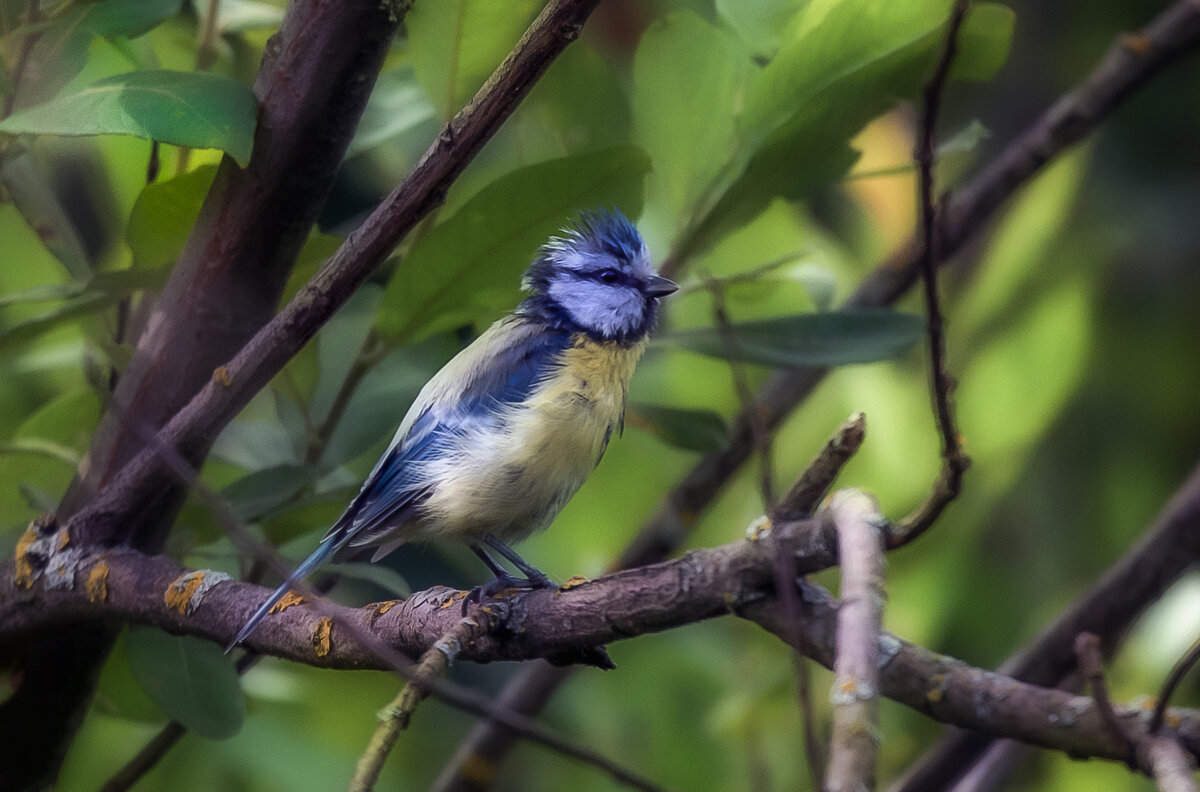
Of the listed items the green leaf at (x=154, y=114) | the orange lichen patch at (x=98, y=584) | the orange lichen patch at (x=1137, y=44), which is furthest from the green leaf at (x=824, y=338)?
the orange lichen patch at (x=1137, y=44)

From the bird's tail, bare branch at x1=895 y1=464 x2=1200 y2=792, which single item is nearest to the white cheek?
the bird's tail

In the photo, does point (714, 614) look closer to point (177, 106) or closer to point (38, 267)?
point (177, 106)

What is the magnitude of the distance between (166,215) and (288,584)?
1.07ft

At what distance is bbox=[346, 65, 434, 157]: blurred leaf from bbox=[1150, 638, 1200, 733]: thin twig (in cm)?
75

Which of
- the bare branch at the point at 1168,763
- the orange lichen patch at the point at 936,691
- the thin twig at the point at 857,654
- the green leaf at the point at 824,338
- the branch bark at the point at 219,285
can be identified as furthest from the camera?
the green leaf at the point at 824,338

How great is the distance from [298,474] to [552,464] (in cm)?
23

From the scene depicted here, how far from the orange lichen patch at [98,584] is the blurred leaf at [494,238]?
293mm


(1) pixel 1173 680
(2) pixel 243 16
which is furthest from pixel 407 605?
(2) pixel 243 16

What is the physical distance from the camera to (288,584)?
75 cm

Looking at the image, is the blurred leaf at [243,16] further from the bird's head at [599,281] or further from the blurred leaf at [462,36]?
the bird's head at [599,281]

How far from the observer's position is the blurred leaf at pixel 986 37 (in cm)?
92

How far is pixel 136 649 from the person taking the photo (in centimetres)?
93

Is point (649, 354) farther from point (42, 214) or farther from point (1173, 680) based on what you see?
point (1173, 680)

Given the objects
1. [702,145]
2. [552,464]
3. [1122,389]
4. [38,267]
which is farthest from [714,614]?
[1122,389]
